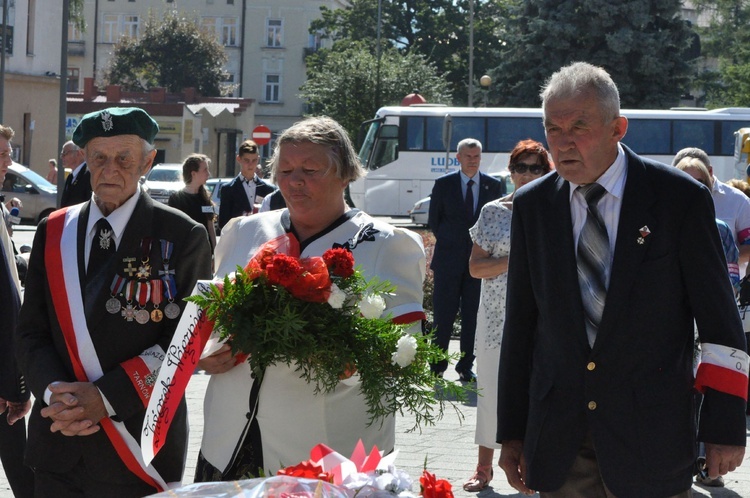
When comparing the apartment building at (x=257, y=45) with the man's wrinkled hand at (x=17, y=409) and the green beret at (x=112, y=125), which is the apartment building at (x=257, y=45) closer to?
the man's wrinkled hand at (x=17, y=409)

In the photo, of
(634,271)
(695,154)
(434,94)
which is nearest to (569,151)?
(634,271)

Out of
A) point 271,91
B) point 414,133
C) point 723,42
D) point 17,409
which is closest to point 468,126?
point 414,133

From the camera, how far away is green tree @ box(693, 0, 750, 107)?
166 ft

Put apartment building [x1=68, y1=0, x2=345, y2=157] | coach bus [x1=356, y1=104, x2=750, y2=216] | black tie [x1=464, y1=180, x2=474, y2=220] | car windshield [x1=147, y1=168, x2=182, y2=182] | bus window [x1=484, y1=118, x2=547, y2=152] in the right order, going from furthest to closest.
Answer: apartment building [x1=68, y1=0, x2=345, y2=157] < bus window [x1=484, y1=118, x2=547, y2=152] < coach bus [x1=356, y1=104, x2=750, y2=216] < car windshield [x1=147, y1=168, x2=182, y2=182] < black tie [x1=464, y1=180, x2=474, y2=220]

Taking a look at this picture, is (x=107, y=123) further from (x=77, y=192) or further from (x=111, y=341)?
(x=77, y=192)

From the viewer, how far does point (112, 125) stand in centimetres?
407

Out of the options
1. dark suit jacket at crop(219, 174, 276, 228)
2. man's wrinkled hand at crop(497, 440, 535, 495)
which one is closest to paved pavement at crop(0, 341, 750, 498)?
man's wrinkled hand at crop(497, 440, 535, 495)

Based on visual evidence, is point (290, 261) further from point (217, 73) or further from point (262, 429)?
point (217, 73)

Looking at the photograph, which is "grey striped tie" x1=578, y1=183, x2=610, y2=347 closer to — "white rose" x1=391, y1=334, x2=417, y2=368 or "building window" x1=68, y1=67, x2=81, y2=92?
"white rose" x1=391, y1=334, x2=417, y2=368

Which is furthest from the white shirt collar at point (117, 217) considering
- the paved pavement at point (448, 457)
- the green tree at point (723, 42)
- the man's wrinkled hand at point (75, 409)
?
the green tree at point (723, 42)

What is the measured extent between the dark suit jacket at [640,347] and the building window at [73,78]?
73.8 m

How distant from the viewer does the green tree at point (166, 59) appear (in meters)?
67.9

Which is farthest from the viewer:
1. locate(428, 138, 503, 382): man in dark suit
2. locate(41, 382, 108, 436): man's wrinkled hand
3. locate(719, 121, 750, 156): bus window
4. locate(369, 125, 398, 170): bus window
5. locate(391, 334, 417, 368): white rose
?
locate(369, 125, 398, 170): bus window

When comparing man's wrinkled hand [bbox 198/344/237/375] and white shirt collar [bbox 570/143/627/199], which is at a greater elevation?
white shirt collar [bbox 570/143/627/199]
